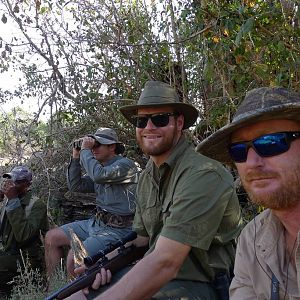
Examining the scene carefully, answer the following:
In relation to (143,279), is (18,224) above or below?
below

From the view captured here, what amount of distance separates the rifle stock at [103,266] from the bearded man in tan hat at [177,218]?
0.17ft

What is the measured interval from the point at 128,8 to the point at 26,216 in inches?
108

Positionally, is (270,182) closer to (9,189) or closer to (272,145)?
(272,145)

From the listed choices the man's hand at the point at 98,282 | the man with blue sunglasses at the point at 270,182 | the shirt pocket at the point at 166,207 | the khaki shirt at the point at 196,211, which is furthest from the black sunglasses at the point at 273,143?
the man's hand at the point at 98,282

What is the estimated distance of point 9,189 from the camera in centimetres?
523

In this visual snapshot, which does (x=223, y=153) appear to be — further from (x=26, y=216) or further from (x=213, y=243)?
(x=26, y=216)

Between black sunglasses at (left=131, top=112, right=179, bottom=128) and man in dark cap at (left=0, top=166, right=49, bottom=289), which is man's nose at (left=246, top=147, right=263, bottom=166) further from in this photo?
man in dark cap at (left=0, top=166, right=49, bottom=289)

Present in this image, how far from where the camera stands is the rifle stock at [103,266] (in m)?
3.11

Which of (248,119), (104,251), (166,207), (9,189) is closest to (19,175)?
(9,189)

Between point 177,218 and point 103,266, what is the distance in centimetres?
78

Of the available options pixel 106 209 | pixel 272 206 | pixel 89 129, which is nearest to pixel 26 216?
pixel 106 209

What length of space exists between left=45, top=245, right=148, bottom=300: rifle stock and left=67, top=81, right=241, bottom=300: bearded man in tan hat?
53mm

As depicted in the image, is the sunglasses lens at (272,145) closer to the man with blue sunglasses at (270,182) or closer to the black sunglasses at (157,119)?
the man with blue sunglasses at (270,182)

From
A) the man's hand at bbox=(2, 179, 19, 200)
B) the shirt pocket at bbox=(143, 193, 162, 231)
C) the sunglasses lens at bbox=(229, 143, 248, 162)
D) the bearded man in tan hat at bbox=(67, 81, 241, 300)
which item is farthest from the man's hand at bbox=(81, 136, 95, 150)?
the sunglasses lens at bbox=(229, 143, 248, 162)
